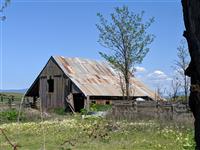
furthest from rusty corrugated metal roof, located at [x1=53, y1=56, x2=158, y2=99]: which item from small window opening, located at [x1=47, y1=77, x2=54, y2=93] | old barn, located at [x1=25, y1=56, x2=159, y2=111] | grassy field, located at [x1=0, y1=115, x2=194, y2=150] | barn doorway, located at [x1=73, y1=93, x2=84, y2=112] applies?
grassy field, located at [x1=0, y1=115, x2=194, y2=150]

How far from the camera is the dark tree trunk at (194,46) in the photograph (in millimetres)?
→ 3271

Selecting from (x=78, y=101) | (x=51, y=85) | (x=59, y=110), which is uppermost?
(x=51, y=85)

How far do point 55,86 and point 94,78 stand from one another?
13.4 ft

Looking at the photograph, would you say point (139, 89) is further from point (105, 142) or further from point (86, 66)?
point (105, 142)

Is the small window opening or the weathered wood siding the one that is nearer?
the weathered wood siding

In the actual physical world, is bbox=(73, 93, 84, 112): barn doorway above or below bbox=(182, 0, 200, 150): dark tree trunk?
below

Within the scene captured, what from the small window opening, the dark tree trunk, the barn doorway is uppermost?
the small window opening

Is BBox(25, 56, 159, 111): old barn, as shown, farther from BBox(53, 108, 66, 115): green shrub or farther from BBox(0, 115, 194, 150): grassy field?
BBox(0, 115, 194, 150): grassy field

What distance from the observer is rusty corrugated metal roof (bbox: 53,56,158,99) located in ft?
164

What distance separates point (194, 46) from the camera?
329cm

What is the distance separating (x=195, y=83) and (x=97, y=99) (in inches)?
1838

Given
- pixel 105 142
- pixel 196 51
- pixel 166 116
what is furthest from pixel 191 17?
pixel 166 116


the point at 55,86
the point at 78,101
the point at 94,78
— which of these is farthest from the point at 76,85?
the point at 55,86

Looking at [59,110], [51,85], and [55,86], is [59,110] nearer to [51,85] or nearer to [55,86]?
[55,86]
